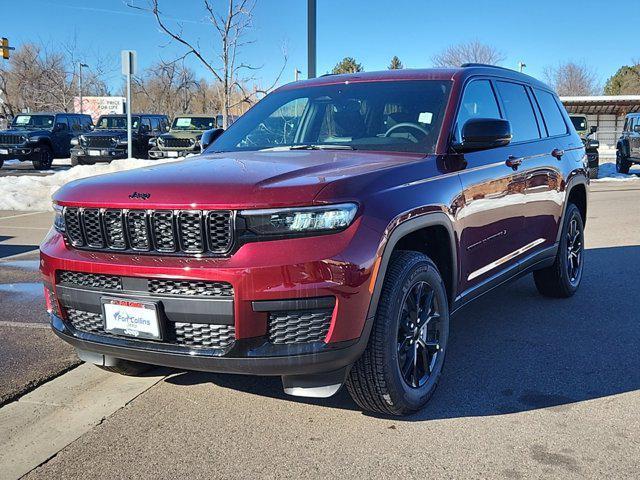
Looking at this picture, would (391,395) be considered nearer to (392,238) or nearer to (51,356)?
(392,238)

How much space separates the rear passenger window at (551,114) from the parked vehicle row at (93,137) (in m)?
14.1

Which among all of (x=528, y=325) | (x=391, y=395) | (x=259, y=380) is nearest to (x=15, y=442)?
(x=259, y=380)

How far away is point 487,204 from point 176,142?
16936 millimetres

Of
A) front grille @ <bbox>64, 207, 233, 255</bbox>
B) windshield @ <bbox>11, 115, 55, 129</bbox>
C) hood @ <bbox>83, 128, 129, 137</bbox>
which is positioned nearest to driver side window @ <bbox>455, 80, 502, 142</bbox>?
front grille @ <bbox>64, 207, 233, 255</bbox>

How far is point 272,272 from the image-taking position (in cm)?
286

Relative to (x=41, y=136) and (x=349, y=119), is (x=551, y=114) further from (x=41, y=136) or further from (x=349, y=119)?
(x=41, y=136)

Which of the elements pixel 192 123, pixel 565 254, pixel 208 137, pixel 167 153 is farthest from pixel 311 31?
pixel 192 123

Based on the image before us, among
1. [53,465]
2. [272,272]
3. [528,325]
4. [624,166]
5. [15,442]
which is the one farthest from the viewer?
[624,166]

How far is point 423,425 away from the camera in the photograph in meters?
3.44

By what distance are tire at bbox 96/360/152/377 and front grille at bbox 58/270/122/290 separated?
736mm

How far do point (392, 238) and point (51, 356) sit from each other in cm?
257

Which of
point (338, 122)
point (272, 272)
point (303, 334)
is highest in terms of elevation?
point (338, 122)

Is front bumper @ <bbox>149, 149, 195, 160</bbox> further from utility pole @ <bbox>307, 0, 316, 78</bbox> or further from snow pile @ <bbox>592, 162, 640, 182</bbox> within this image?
snow pile @ <bbox>592, 162, 640, 182</bbox>

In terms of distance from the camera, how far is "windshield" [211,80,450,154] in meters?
4.12
